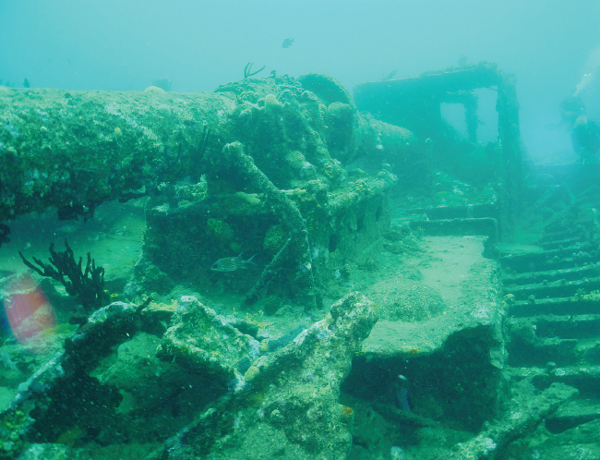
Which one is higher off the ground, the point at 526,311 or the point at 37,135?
the point at 37,135

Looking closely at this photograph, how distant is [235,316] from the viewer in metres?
4.18

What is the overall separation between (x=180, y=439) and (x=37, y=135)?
9.04ft

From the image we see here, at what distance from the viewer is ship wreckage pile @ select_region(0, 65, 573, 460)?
2.58 metres

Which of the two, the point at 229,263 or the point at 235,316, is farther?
the point at 229,263

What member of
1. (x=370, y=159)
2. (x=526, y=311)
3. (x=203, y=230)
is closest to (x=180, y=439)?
(x=203, y=230)

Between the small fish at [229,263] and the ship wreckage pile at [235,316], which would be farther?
the small fish at [229,263]

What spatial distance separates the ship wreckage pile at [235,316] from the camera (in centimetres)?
258

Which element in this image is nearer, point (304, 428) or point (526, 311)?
point (304, 428)

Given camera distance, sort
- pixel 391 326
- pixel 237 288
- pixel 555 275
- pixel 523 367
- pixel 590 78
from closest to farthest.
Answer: pixel 391 326, pixel 237 288, pixel 523 367, pixel 555 275, pixel 590 78

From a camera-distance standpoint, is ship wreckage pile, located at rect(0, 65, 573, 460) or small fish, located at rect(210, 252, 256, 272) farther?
small fish, located at rect(210, 252, 256, 272)

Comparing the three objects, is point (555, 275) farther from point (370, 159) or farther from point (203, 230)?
point (203, 230)

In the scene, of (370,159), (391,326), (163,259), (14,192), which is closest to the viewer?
(14,192)

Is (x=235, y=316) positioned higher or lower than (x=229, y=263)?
lower

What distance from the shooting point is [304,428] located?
8.49 ft
